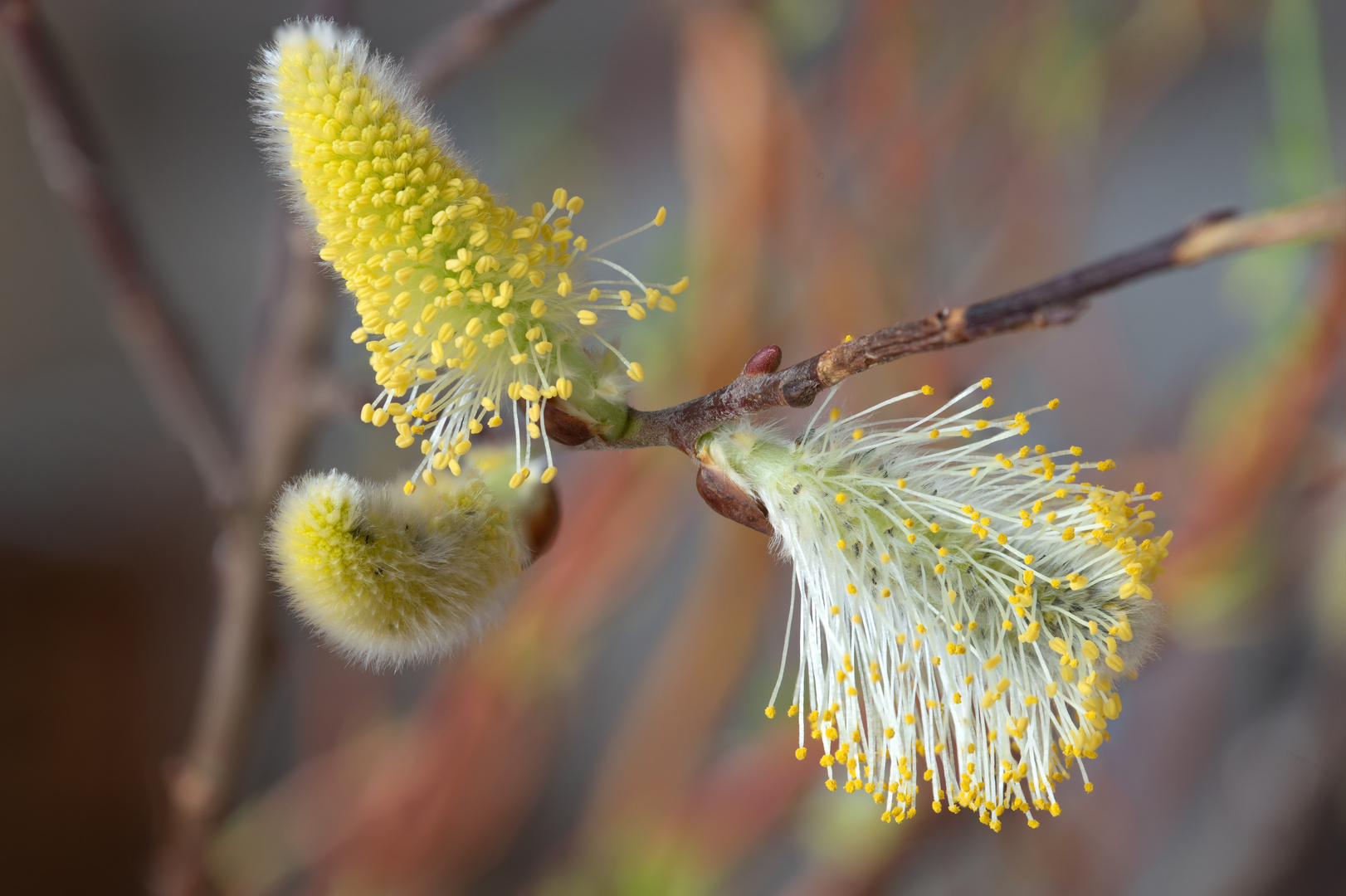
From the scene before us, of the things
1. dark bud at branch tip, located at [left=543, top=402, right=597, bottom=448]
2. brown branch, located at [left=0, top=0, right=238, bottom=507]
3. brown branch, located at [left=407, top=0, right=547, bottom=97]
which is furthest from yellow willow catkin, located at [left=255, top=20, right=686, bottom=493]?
brown branch, located at [left=0, top=0, right=238, bottom=507]

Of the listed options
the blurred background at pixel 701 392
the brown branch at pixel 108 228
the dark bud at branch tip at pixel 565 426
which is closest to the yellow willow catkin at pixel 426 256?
the dark bud at branch tip at pixel 565 426

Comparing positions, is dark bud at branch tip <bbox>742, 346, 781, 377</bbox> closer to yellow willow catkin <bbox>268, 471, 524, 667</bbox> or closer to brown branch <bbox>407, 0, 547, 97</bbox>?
yellow willow catkin <bbox>268, 471, 524, 667</bbox>

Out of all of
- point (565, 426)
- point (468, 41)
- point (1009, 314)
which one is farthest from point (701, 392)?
point (1009, 314)

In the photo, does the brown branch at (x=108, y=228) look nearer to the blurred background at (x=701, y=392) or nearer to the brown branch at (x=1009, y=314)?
the blurred background at (x=701, y=392)

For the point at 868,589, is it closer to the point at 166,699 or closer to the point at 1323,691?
the point at 1323,691

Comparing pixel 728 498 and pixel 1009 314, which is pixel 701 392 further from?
pixel 1009 314

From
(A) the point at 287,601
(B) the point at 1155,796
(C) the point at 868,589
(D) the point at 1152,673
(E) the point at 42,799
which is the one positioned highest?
(E) the point at 42,799

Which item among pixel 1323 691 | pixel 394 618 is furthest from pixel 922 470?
pixel 1323 691

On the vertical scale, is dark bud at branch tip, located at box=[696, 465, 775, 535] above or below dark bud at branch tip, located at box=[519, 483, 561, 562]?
below
